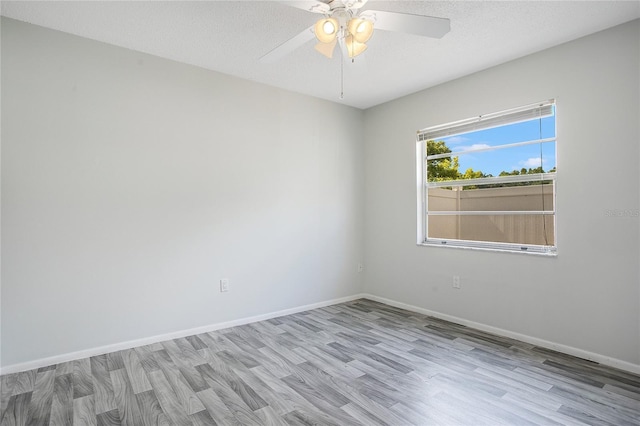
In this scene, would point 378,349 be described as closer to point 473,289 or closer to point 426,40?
point 473,289

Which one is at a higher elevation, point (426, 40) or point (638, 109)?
point (426, 40)

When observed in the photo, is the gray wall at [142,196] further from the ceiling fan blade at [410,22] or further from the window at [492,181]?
the ceiling fan blade at [410,22]

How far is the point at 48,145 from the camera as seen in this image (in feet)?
8.51

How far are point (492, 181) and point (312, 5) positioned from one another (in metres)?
2.46

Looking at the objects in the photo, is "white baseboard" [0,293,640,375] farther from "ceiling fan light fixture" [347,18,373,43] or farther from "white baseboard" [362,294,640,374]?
"ceiling fan light fixture" [347,18,373,43]

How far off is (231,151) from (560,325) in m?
3.33

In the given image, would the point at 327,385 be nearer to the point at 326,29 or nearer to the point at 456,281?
the point at 456,281

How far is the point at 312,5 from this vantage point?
1857mm

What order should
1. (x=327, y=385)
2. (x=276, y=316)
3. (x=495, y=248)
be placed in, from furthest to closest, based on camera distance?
(x=276, y=316), (x=495, y=248), (x=327, y=385)

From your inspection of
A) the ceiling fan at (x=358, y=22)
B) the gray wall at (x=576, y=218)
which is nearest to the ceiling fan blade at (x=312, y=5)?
the ceiling fan at (x=358, y=22)

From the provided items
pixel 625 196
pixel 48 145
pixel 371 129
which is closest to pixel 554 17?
pixel 625 196

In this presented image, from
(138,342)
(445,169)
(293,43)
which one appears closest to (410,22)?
(293,43)

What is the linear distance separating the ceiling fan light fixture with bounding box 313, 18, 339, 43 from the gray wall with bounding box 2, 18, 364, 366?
70.5 inches

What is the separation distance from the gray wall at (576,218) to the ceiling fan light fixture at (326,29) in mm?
Answer: 2054
